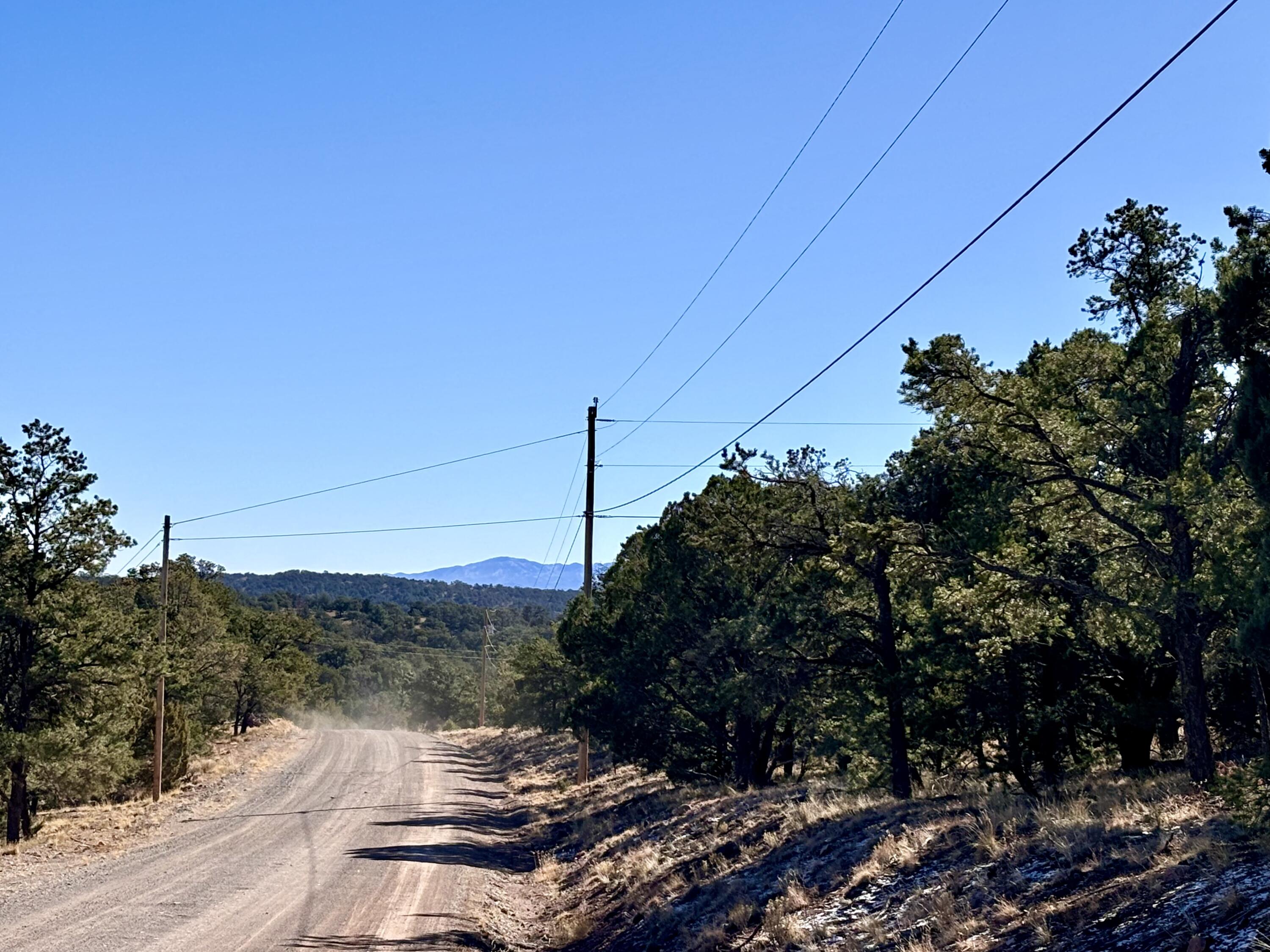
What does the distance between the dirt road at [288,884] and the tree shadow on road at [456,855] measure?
0.07 metres

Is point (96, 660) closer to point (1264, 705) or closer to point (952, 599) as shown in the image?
point (952, 599)

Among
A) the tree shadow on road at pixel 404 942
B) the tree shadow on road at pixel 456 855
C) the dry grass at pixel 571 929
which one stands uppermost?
the tree shadow on road at pixel 404 942

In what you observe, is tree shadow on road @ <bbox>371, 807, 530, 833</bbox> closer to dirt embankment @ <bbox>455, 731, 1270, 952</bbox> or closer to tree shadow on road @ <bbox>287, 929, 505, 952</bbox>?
dirt embankment @ <bbox>455, 731, 1270, 952</bbox>

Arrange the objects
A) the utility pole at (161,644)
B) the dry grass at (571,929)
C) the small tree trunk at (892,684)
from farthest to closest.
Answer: the utility pole at (161,644) → the small tree trunk at (892,684) → the dry grass at (571,929)

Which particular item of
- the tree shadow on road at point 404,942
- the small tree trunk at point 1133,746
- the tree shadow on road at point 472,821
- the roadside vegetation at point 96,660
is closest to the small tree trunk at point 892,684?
the small tree trunk at point 1133,746

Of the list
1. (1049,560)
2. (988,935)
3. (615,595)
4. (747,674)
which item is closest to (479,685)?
(615,595)

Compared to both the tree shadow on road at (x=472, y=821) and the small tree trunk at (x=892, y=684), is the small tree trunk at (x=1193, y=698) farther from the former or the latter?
the tree shadow on road at (x=472, y=821)

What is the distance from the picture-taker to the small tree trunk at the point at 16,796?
2645cm

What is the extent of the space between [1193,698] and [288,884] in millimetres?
15654

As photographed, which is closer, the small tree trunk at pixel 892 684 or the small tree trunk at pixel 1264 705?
the small tree trunk at pixel 1264 705

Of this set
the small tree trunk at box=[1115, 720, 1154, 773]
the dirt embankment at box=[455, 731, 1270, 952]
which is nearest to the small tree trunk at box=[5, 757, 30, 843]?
the dirt embankment at box=[455, 731, 1270, 952]

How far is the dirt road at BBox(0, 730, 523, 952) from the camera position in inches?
561

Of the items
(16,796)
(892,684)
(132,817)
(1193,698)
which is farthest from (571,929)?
(132,817)

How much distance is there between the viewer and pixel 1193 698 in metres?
14.2
